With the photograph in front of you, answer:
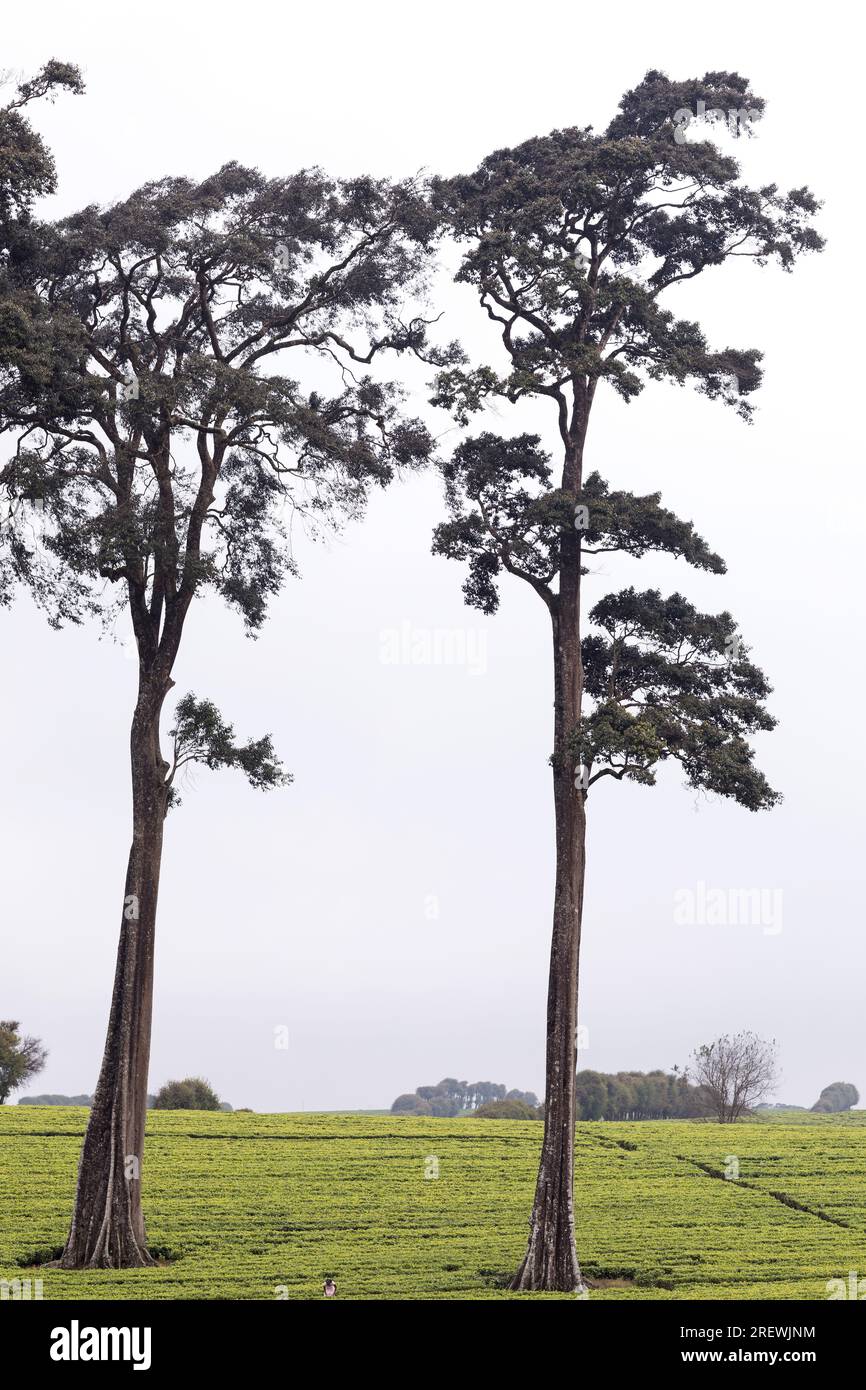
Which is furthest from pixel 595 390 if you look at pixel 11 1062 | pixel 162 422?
pixel 11 1062

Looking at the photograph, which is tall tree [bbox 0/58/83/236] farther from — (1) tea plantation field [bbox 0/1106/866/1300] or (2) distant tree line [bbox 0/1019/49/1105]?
(2) distant tree line [bbox 0/1019/49/1105]

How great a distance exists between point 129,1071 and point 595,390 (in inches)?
726

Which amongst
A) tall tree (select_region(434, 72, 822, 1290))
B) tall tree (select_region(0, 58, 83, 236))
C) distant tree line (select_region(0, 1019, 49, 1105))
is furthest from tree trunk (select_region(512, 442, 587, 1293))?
distant tree line (select_region(0, 1019, 49, 1105))

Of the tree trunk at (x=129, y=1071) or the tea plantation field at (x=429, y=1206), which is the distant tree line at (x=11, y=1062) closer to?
the tea plantation field at (x=429, y=1206)

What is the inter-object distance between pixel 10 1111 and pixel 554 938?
33396 mm

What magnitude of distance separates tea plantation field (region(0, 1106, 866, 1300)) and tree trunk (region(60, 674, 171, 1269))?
1300 millimetres

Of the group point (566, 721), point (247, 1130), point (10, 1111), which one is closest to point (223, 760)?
point (566, 721)

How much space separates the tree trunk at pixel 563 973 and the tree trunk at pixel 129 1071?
872 centimetres

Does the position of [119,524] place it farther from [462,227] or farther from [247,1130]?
[247,1130]

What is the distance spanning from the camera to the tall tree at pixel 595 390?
99.2 feet

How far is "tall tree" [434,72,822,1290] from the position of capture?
30.2m

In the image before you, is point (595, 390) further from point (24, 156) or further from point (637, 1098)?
point (637, 1098)

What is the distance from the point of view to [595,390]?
32.3m

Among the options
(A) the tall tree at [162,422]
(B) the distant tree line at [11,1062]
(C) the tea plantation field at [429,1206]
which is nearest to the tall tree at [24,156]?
(A) the tall tree at [162,422]
